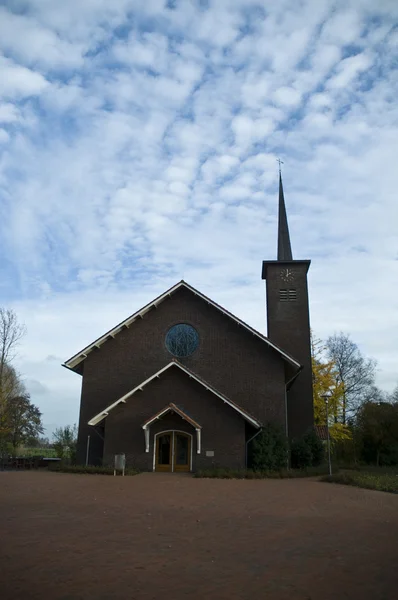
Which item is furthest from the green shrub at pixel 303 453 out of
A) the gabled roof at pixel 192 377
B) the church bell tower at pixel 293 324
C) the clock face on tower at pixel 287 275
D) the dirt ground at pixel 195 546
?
the dirt ground at pixel 195 546

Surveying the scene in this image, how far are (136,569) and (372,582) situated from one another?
3193mm

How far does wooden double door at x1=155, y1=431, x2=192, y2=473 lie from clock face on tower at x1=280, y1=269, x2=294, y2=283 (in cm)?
1214

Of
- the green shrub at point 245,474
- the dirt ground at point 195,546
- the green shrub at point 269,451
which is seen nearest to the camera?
the dirt ground at point 195,546

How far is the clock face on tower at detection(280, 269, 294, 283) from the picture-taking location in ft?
103

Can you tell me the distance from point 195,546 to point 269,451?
16.1 metres

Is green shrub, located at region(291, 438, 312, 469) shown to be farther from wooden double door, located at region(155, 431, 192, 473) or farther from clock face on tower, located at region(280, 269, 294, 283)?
clock face on tower, located at region(280, 269, 294, 283)

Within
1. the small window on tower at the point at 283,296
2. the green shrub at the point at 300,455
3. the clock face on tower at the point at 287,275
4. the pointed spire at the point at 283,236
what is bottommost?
the green shrub at the point at 300,455

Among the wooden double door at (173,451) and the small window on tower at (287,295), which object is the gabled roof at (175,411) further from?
the small window on tower at (287,295)

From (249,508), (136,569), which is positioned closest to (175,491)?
(249,508)

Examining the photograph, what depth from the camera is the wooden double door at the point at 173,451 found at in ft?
79.0

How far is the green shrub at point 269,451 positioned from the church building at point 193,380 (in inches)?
20.1

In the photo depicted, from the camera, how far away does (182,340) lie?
27891 millimetres

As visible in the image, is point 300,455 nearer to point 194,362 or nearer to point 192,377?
point 194,362

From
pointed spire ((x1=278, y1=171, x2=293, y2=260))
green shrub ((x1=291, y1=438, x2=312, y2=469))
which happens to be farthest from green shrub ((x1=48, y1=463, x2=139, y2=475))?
pointed spire ((x1=278, y1=171, x2=293, y2=260))
